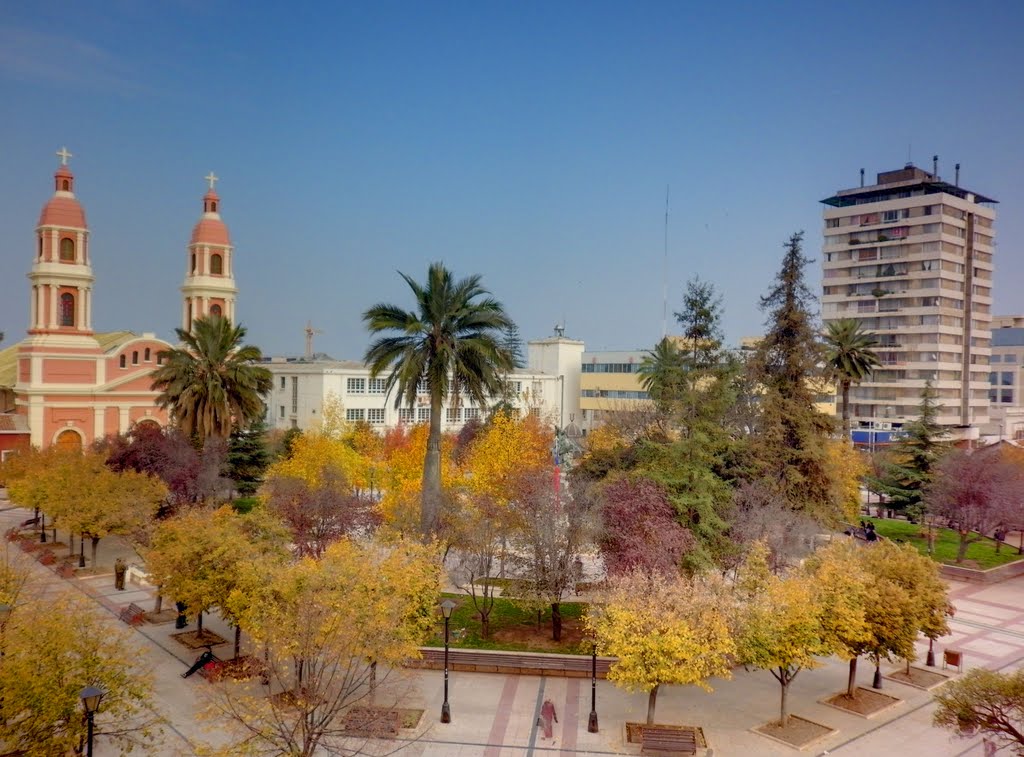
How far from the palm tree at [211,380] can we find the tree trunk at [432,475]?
14.3 metres

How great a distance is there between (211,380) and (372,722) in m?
26.0

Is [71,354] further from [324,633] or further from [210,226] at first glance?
[324,633]

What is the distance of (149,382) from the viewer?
59.8 metres

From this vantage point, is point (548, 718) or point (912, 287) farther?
point (912, 287)

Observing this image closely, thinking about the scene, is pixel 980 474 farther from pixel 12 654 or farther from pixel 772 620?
pixel 12 654

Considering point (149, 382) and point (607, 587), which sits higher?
point (149, 382)

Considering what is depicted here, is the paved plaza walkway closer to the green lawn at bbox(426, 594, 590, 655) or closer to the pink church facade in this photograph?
the green lawn at bbox(426, 594, 590, 655)

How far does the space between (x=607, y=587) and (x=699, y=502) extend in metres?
5.59

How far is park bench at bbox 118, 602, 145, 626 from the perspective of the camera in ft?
86.6

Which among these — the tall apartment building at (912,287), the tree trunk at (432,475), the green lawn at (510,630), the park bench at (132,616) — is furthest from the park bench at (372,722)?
the tall apartment building at (912,287)

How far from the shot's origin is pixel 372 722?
17328 millimetres

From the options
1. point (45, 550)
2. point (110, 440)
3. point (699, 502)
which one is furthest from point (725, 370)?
point (110, 440)

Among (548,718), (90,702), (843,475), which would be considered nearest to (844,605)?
(548,718)

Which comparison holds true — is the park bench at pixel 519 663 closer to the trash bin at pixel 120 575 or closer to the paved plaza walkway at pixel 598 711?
the paved plaza walkway at pixel 598 711
